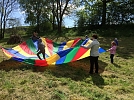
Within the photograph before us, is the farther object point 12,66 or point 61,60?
point 61,60

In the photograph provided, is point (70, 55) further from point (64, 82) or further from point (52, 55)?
point (64, 82)

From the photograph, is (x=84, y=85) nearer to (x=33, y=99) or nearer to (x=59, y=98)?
(x=59, y=98)

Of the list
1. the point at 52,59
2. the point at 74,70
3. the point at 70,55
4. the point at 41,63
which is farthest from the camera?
the point at 70,55

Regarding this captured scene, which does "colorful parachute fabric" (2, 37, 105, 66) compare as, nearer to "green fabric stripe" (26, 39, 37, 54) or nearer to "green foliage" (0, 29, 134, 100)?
"green fabric stripe" (26, 39, 37, 54)

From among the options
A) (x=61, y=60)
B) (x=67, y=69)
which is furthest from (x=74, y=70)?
(x=61, y=60)

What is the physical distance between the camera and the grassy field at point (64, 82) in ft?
21.5

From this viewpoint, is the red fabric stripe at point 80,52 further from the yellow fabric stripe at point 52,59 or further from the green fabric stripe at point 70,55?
the yellow fabric stripe at point 52,59

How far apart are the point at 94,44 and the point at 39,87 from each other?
2.91 m

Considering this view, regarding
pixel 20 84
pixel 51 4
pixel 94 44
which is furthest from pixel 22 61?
pixel 51 4

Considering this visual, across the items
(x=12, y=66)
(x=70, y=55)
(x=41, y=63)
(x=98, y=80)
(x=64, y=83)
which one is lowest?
(x=98, y=80)

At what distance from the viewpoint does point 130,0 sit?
91.9 ft

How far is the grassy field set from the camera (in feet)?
21.5

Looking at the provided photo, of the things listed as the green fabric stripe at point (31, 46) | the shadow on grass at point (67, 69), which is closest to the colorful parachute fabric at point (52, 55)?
the green fabric stripe at point (31, 46)

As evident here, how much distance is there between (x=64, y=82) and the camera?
302 inches
